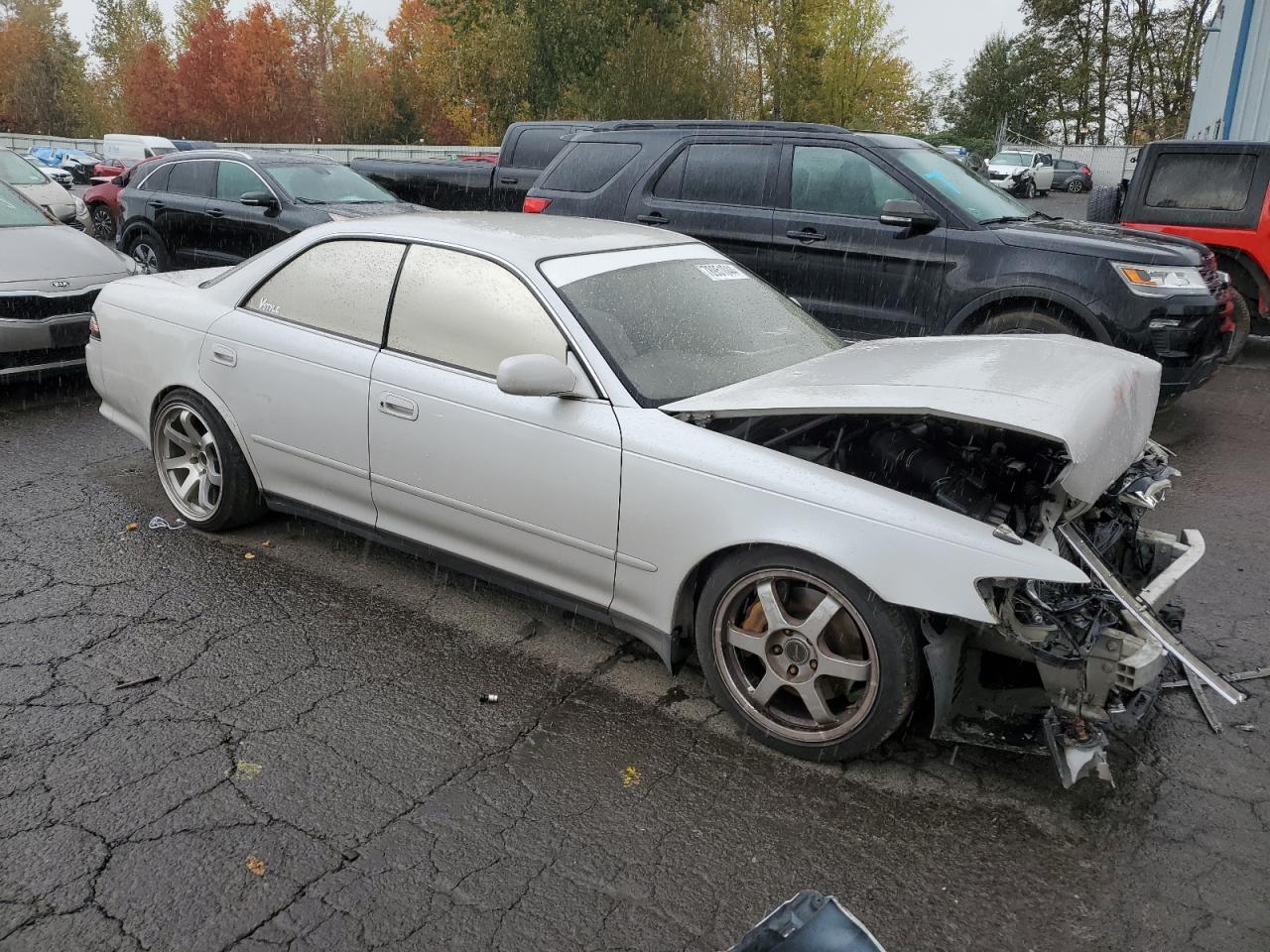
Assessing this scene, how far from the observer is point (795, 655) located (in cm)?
319

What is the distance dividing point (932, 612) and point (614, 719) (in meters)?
1.14

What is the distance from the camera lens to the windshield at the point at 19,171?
1290 centimetres

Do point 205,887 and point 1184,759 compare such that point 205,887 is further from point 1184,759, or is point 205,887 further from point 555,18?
point 555,18

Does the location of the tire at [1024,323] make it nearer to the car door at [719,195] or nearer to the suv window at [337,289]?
the car door at [719,195]

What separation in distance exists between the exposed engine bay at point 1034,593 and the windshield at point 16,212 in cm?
685

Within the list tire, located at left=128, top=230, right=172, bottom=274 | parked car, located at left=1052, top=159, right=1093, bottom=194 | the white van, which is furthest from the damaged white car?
parked car, located at left=1052, top=159, right=1093, bottom=194

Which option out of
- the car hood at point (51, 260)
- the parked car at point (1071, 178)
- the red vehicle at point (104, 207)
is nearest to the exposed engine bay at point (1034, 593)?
the car hood at point (51, 260)

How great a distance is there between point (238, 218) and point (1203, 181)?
917cm

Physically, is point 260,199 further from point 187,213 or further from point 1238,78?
point 1238,78

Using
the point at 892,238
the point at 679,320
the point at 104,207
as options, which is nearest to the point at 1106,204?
the point at 892,238

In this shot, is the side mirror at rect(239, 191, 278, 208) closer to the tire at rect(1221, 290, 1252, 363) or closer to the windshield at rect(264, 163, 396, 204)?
the windshield at rect(264, 163, 396, 204)

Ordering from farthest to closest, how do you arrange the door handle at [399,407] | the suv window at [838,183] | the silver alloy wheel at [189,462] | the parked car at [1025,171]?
the parked car at [1025,171] < the suv window at [838,183] < the silver alloy wheel at [189,462] < the door handle at [399,407]

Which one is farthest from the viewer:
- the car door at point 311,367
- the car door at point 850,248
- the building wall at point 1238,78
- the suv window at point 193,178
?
the building wall at point 1238,78

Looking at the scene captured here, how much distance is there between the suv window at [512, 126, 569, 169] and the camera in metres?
10.7
